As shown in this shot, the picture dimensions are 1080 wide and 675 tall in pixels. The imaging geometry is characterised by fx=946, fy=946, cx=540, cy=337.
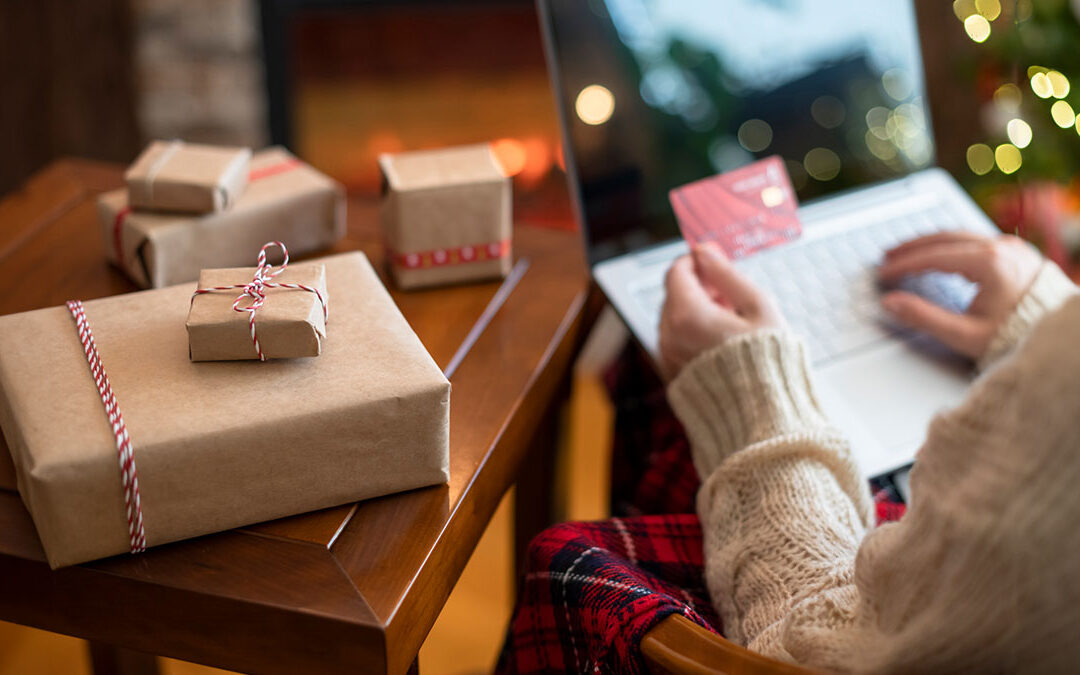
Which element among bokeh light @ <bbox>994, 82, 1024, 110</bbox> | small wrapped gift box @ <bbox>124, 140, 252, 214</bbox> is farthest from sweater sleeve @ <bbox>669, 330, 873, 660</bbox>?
bokeh light @ <bbox>994, 82, 1024, 110</bbox>

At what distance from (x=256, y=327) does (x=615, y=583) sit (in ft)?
0.89

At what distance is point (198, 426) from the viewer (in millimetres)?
544

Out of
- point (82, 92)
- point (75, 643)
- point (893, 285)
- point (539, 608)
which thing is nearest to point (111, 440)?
point (539, 608)

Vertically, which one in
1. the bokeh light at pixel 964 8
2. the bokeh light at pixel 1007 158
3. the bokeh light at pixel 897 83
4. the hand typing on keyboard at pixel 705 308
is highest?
the bokeh light at pixel 964 8

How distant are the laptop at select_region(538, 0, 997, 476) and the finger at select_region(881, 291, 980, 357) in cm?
2

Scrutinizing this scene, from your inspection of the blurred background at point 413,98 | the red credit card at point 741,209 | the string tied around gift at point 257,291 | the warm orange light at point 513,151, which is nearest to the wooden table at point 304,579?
the string tied around gift at point 257,291

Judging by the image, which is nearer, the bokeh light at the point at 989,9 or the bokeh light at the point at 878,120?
the bokeh light at the point at 878,120

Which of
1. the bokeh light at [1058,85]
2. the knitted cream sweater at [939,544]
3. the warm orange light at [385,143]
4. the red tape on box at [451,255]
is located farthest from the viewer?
the warm orange light at [385,143]

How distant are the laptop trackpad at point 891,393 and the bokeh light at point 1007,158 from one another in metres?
0.65

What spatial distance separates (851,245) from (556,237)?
0.31 meters

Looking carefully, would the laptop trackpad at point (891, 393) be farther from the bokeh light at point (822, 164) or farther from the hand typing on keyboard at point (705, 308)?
the bokeh light at point (822, 164)

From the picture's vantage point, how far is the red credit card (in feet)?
2.78

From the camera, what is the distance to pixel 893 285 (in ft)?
Result: 3.12

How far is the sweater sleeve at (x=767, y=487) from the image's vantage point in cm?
61
